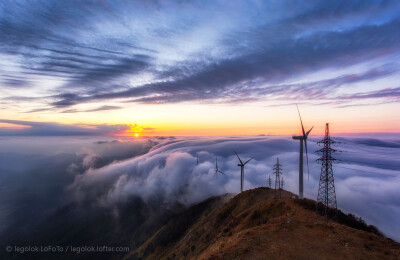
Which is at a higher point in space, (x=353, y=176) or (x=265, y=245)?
(x=265, y=245)

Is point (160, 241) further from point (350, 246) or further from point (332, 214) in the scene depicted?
point (350, 246)

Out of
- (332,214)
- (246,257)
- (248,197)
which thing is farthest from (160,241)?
(246,257)

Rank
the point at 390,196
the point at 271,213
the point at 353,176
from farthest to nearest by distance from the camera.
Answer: the point at 353,176
the point at 390,196
the point at 271,213

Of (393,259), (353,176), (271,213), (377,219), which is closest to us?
(393,259)

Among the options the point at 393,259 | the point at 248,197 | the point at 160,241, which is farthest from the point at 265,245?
the point at 160,241

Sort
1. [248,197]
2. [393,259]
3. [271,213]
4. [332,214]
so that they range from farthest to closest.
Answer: [248,197]
[271,213]
[332,214]
[393,259]

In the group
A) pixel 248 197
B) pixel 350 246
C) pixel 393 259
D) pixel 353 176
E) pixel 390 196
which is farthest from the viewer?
pixel 353 176

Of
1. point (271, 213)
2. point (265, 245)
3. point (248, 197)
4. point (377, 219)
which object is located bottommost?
point (377, 219)

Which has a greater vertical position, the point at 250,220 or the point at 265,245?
the point at 265,245

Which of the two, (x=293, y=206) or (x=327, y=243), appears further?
(x=293, y=206)

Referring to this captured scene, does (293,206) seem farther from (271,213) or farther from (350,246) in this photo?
(350,246)
